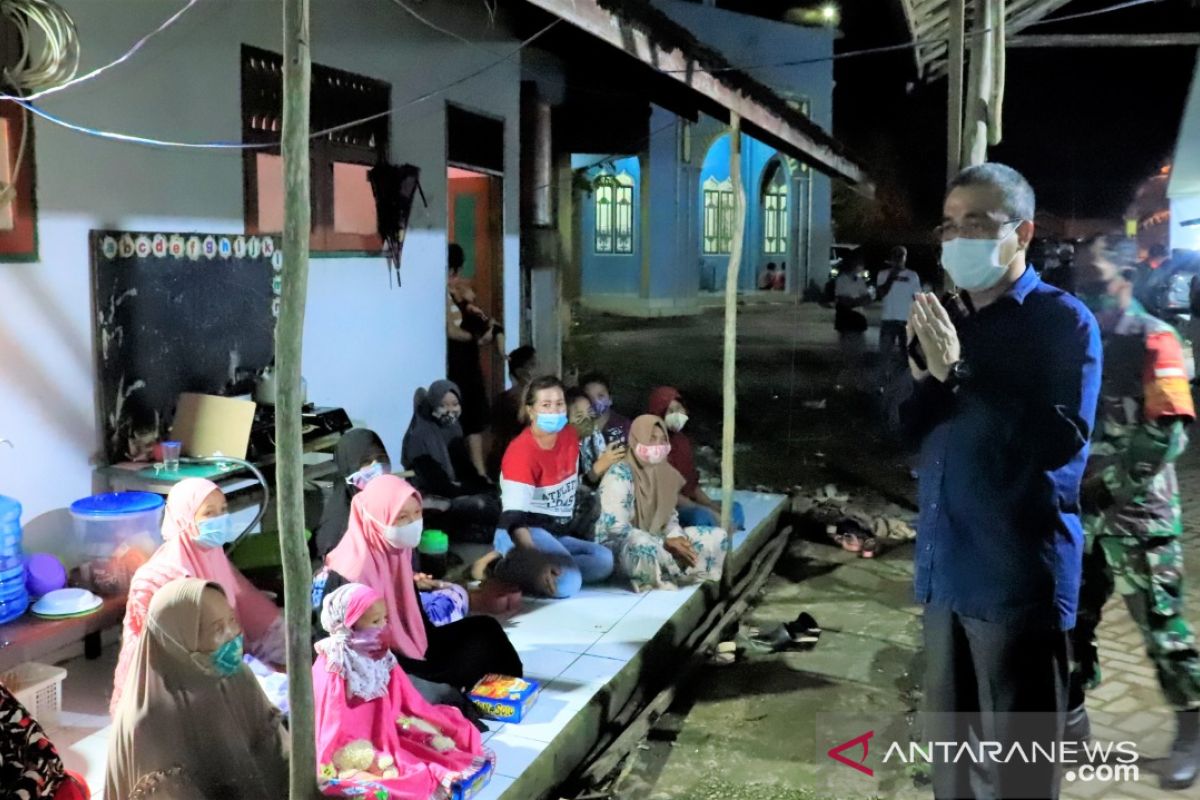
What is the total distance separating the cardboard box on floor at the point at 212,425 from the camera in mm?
4645

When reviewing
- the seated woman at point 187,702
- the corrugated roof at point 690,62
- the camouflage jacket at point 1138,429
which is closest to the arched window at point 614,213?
the corrugated roof at point 690,62

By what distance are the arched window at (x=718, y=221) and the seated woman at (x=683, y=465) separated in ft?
10.4

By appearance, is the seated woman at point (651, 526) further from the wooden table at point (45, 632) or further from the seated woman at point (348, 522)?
the wooden table at point (45, 632)

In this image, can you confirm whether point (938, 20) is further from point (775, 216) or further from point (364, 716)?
point (364, 716)

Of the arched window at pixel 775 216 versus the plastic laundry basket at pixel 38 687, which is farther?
the arched window at pixel 775 216

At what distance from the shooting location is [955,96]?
8.70 ft

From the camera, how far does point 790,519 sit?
24.7 feet

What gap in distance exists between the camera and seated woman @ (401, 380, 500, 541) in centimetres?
606

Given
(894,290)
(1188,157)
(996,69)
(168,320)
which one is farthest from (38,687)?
(894,290)

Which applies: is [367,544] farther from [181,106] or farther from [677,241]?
[677,241]

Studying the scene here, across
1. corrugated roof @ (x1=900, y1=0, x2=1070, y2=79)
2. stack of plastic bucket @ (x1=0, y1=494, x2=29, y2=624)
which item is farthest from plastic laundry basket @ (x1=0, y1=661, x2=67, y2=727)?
corrugated roof @ (x1=900, y1=0, x2=1070, y2=79)

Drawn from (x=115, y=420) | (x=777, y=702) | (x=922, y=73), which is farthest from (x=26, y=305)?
(x=922, y=73)

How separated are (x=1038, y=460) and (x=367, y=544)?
241cm

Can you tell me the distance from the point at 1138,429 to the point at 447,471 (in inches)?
159
